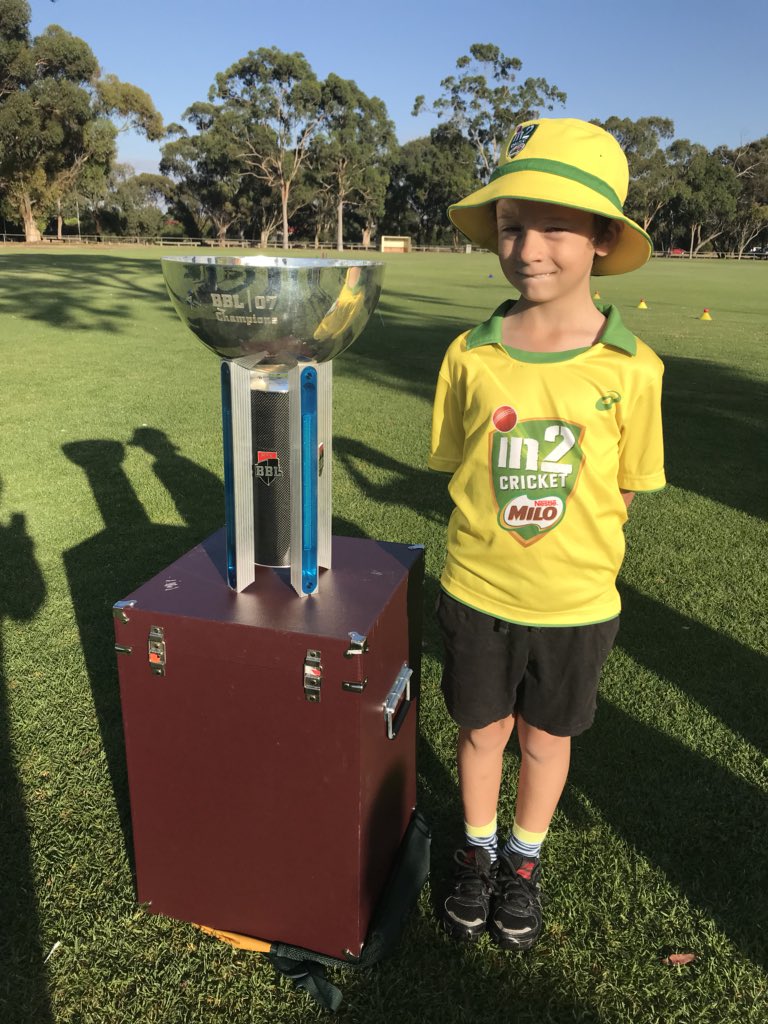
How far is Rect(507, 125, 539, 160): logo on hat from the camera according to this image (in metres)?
1.50

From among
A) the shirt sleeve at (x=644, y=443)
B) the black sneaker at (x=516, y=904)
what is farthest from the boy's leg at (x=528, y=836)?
the shirt sleeve at (x=644, y=443)

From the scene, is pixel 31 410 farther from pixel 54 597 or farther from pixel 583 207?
pixel 583 207

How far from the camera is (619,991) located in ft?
5.67

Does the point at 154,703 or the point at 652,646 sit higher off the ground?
the point at 154,703

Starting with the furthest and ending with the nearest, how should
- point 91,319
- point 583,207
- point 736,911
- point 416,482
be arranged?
point 91,319
point 416,482
point 736,911
point 583,207

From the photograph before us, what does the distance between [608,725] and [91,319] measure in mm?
12025

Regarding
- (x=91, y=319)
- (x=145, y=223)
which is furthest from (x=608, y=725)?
(x=145, y=223)

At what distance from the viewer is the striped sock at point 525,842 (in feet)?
6.20

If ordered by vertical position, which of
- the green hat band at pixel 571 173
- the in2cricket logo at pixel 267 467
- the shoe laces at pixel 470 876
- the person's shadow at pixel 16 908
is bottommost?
the person's shadow at pixel 16 908

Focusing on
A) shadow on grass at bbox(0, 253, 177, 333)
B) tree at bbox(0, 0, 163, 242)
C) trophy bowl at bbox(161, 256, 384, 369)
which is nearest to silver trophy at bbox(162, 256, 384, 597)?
trophy bowl at bbox(161, 256, 384, 369)

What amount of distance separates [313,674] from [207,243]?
62083mm

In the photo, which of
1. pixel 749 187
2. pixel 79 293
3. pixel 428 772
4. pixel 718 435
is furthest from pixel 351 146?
pixel 428 772

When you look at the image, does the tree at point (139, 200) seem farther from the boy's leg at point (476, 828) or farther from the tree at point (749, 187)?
the boy's leg at point (476, 828)

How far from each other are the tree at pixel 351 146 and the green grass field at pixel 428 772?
181 ft
